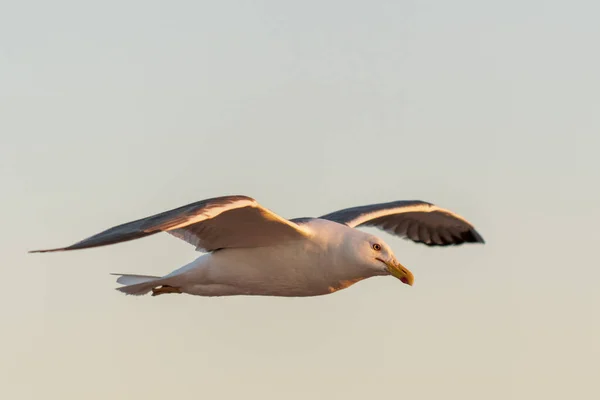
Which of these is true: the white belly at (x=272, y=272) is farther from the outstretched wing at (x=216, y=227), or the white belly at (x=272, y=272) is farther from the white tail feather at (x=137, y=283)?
the white tail feather at (x=137, y=283)

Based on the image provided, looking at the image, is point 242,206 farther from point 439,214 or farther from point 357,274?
point 439,214

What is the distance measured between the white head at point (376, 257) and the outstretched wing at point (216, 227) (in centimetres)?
74

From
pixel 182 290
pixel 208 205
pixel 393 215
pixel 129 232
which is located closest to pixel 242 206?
pixel 208 205

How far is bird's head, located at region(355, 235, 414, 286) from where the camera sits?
15.1 meters

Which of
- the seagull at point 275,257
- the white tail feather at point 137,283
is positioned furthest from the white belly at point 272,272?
the white tail feather at point 137,283

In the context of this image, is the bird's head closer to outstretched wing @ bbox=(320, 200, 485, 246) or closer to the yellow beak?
the yellow beak

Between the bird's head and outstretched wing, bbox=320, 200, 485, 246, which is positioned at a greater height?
outstretched wing, bbox=320, 200, 485, 246

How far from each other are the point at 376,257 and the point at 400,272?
0.37 meters

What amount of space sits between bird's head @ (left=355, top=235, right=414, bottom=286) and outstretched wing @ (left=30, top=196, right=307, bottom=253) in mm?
849

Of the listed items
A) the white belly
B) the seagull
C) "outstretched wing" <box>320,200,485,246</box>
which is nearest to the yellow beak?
the seagull

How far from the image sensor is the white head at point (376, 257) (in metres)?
15.1

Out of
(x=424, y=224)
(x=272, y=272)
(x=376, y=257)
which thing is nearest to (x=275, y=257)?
(x=272, y=272)

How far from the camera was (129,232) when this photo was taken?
13000mm

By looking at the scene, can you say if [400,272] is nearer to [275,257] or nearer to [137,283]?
[275,257]
